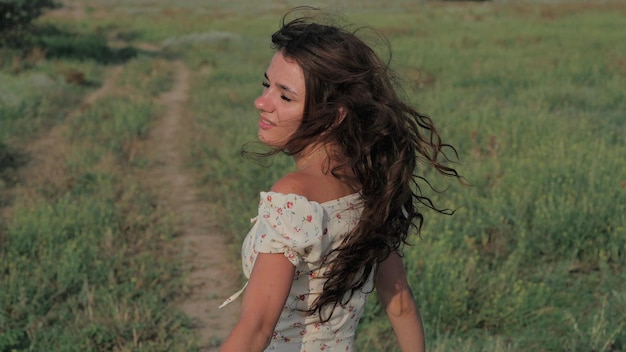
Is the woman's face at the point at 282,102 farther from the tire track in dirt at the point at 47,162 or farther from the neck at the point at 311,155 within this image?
the tire track in dirt at the point at 47,162

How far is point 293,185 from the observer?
5.82 ft

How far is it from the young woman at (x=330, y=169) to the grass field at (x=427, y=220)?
0.45m

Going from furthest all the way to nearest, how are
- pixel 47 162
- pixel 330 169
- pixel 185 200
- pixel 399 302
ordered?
1. pixel 47 162
2. pixel 185 200
3. pixel 399 302
4. pixel 330 169

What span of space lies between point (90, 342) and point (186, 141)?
6.45m

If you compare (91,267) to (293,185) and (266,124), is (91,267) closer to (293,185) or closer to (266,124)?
(266,124)

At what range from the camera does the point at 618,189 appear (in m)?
5.90

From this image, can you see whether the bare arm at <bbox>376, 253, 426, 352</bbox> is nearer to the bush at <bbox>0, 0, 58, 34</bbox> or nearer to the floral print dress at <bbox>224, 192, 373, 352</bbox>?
the floral print dress at <bbox>224, 192, 373, 352</bbox>

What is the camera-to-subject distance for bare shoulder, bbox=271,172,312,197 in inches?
69.5

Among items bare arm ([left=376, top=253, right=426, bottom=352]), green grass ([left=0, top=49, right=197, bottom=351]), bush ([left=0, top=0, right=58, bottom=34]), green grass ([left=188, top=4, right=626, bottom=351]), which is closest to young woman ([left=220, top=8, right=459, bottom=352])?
bare arm ([left=376, top=253, right=426, bottom=352])

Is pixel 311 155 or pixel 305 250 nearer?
pixel 305 250

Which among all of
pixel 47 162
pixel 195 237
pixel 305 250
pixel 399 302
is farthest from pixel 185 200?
pixel 305 250

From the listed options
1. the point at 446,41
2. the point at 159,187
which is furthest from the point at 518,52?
the point at 159,187

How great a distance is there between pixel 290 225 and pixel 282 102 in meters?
0.36

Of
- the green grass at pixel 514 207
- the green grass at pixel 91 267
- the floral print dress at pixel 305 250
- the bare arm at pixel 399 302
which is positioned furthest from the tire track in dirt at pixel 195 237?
the floral print dress at pixel 305 250
